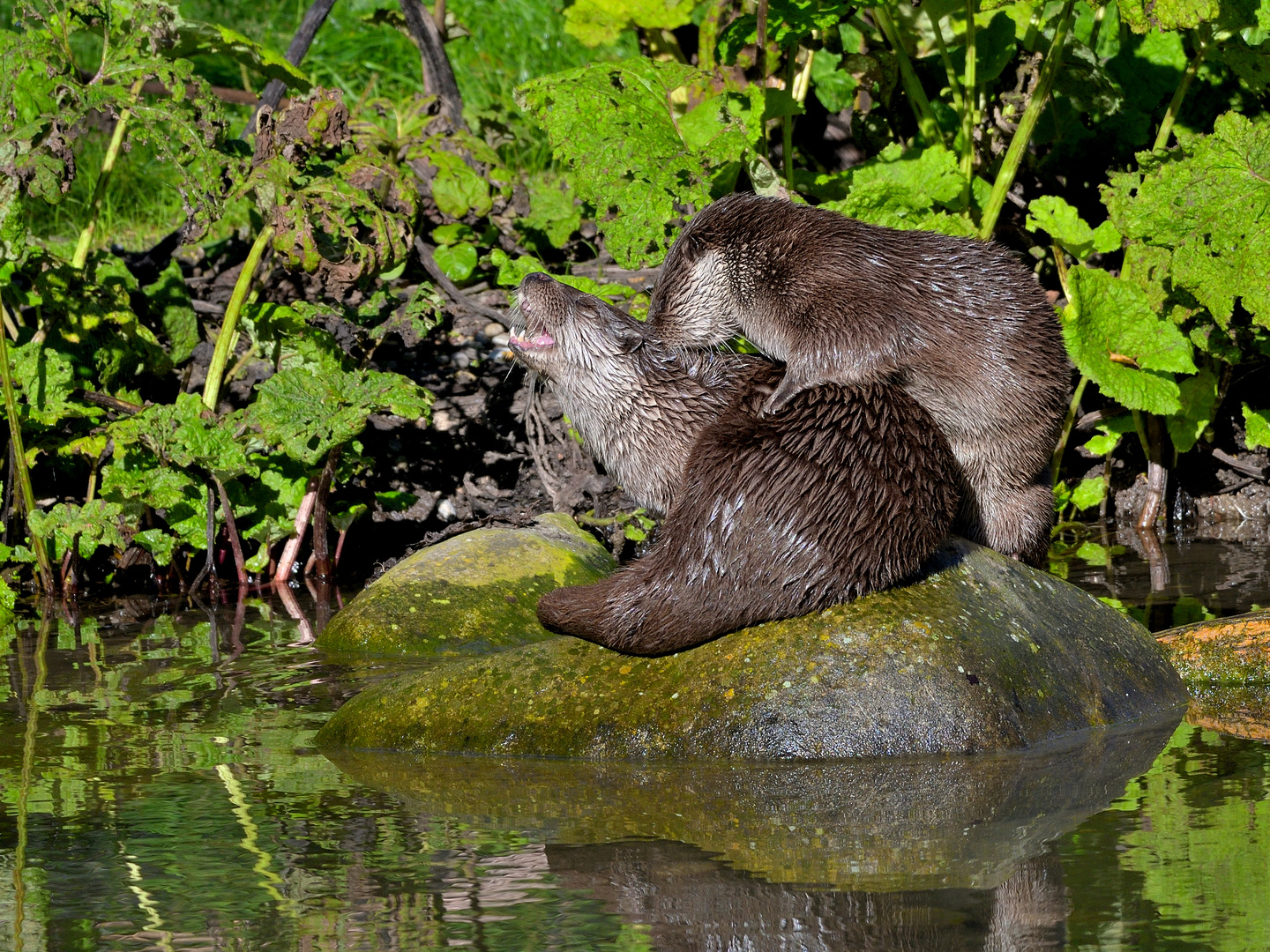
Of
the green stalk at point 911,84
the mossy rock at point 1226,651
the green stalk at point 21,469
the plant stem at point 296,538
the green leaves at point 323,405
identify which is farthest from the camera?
the green stalk at point 911,84

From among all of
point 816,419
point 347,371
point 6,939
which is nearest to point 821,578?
point 816,419

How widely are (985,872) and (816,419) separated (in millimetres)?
1297

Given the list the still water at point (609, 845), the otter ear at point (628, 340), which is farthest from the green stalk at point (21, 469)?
the otter ear at point (628, 340)

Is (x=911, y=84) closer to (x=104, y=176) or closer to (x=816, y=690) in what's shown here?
(x=104, y=176)

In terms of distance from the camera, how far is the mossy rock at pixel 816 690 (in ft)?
10.7

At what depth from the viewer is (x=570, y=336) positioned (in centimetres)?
407

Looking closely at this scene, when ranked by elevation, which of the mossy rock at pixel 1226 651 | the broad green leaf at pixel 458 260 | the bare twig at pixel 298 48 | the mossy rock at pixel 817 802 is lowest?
the mossy rock at pixel 817 802

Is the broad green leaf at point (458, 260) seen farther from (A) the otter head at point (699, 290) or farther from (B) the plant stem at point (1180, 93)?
(B) the plant stem at point (1180, 93)

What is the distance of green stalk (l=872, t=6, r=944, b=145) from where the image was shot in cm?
595

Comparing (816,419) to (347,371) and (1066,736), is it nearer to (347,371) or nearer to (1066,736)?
(1066,736)

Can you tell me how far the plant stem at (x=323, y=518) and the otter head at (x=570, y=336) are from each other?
4.93 feet

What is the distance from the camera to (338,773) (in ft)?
10.7

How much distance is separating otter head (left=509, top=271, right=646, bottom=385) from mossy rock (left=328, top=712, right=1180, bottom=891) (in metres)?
1.19

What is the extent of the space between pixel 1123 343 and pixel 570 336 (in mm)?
2443
